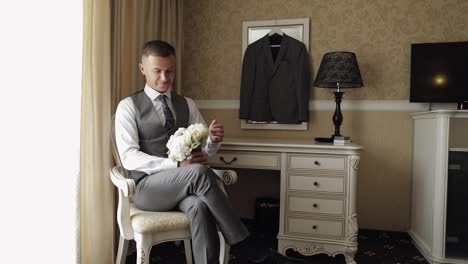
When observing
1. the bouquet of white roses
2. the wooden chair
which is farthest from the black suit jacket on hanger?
the wooden chair

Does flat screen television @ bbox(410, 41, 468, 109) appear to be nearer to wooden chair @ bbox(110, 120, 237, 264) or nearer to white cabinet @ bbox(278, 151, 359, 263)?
white cabinet @ bbox(278, 151, 359, 263)

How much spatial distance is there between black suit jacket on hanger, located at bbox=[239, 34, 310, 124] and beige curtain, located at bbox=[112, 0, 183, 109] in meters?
0.77

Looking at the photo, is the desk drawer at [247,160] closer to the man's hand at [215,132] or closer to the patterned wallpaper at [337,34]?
the man's hand at [215,132]

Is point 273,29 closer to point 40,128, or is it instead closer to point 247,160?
point 247,160

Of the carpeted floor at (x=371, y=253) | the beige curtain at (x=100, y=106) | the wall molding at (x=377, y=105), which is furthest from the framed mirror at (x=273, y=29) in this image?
the beige curtain at (x=100, y=106)

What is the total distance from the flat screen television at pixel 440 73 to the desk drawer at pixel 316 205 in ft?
3.69

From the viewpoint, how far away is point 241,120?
323 cm

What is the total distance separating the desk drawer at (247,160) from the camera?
8.15ft

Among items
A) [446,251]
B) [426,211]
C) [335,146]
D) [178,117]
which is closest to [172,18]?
[178,117]

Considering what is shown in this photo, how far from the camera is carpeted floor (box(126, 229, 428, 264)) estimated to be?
2.47 meters

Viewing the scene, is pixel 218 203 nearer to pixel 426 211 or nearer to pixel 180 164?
pixel 180 164

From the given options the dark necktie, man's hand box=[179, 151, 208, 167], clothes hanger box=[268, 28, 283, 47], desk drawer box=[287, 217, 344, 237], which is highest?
clothes hanger box=[268, 28, 283, 47]

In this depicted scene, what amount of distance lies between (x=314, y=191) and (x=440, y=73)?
139 centimetres

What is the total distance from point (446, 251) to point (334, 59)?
153cm
